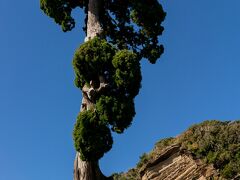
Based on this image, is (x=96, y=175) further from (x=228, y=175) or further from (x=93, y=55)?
(x=228, y=175)

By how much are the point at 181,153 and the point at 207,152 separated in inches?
32.7

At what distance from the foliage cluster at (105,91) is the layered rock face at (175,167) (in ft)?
11.9

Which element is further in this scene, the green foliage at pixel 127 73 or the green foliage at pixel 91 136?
the green foliage at pixel 127 73

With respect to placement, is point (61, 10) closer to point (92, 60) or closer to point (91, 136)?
point (92, 60)

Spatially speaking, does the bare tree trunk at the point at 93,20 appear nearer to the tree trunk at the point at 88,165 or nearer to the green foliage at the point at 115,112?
the tree trunk at the point at 88,165

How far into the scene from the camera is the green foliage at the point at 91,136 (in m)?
12.0

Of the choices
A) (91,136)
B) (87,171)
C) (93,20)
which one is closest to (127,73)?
(91,136)

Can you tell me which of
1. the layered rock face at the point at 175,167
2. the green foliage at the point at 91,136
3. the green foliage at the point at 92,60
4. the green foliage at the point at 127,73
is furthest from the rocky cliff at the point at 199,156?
the green foliage at the point at 92,60

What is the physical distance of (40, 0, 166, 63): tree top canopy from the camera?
1583cm

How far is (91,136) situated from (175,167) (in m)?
4.52

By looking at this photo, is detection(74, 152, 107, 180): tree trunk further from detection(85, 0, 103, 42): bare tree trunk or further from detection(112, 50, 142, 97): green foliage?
detection(85, 0, 103, 42): bare tree trunk

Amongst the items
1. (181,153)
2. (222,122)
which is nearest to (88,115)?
(181,153)

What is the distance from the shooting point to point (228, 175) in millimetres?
14438

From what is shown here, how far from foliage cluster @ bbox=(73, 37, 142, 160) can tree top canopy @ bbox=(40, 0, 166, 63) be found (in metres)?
2.73
